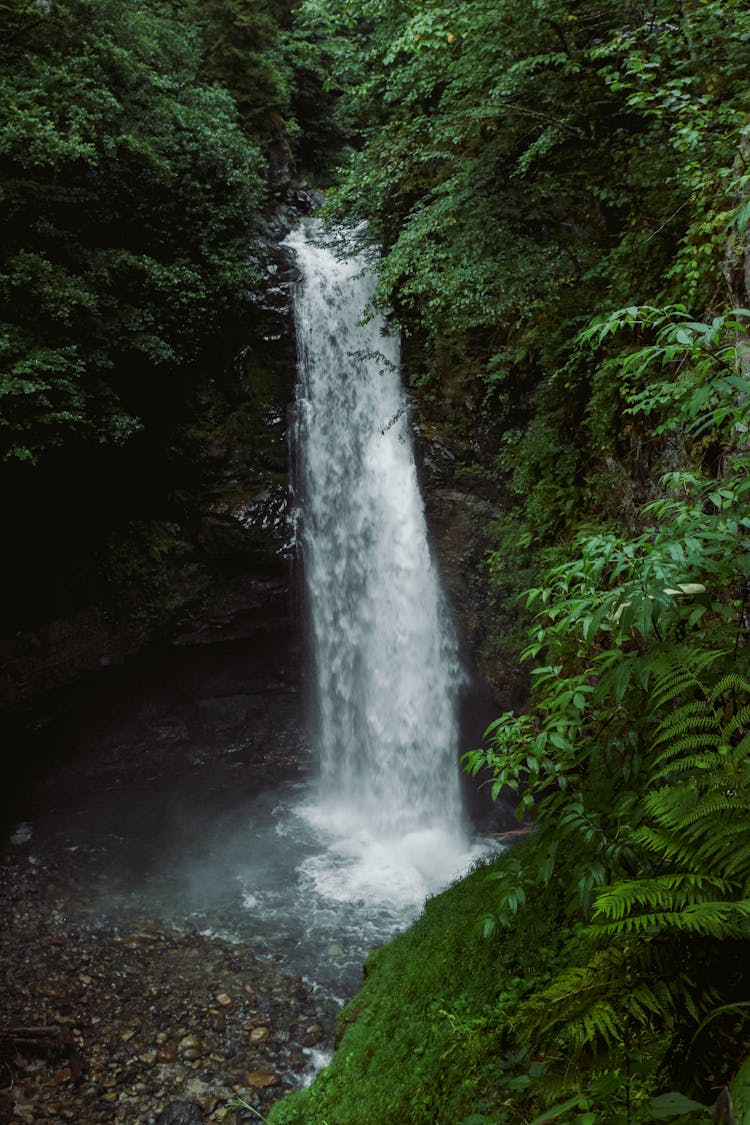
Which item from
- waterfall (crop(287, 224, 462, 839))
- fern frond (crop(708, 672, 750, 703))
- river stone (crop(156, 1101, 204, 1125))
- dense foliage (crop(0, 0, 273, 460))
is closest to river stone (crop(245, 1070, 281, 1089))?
river stone (crop(156, 1101, 204, 1125))

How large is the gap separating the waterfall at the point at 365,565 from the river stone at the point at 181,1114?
527 centimetres

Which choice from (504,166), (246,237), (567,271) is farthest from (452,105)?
(246,237)

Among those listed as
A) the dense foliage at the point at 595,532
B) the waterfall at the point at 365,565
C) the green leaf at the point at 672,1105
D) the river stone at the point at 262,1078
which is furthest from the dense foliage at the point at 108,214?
the green leaf at the point at 672,1105

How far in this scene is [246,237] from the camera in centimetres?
997

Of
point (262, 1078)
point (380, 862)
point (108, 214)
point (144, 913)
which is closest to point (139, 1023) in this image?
point (262, 1078)

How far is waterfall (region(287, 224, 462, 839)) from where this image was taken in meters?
10.6

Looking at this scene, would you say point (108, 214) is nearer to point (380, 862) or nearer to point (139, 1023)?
point (139, 1023)

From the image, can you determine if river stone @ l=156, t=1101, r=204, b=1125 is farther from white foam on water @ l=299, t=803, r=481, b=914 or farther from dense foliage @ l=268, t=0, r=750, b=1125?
white foam on water @ l=299, t=803, r=481, b=914

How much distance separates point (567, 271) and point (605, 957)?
19.4 ft

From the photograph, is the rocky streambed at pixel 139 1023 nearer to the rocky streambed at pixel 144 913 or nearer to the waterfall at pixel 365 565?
the rocky streambed at pixel 144 913

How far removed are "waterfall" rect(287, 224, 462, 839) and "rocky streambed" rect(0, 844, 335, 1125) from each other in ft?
12.7

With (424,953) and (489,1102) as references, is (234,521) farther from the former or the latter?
(489,1102)

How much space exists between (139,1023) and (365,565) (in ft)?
23.0

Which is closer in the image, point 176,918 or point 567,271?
point 567,271
